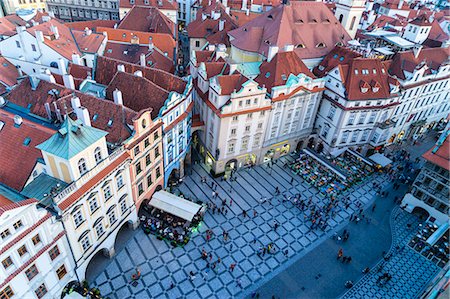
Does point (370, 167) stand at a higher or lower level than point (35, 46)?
lower

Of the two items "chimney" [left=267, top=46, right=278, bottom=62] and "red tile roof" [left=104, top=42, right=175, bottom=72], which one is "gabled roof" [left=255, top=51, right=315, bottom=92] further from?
"red tile roof" [left=104, top=42, right=175, bottom=72]

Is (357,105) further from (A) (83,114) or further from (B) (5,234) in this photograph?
(B) (5,234)

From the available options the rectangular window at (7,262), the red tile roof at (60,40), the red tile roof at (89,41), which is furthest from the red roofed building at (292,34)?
the rectangular window at (7,262)

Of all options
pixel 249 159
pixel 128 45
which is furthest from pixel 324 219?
pixel 128 45

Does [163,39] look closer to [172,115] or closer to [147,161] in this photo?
[172,115]

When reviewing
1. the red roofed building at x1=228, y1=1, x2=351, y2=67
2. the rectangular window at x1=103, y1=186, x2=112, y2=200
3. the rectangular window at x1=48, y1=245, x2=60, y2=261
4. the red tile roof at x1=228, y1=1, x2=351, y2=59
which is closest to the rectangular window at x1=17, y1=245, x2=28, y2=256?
the rectangular window at x1=48, y1=245, x2=60, y2=261

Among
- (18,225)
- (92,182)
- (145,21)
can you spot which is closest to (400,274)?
(92,182)
